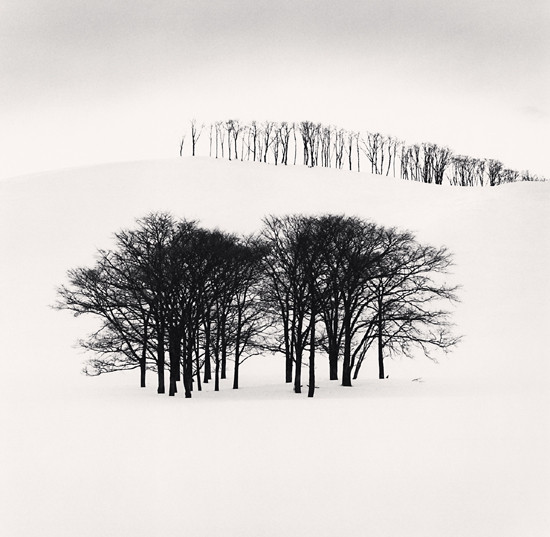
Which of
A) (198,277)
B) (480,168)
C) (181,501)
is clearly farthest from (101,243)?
(480,168)

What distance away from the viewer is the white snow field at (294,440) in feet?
51.2

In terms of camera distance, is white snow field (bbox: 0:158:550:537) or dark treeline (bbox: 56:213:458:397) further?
dark treeline (bbox: 56:213:458:397)

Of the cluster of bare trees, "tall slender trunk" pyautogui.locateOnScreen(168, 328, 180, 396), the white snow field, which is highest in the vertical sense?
the cluster of bare trees

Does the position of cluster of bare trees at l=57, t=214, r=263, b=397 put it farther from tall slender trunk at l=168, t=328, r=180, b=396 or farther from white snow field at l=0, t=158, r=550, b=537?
white snow field at l=0, t=158, r=550, b=537

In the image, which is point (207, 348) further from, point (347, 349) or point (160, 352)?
point (347, 349)

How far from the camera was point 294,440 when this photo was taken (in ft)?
80.1

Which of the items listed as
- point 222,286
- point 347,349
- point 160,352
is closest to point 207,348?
point 160,352

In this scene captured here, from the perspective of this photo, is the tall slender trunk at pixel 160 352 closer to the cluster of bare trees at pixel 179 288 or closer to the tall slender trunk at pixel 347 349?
the cluster of bare trees at pixel 179 288

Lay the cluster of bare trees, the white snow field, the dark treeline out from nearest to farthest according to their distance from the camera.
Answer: the white snow field
the cluster of bare trees
the dark treeline

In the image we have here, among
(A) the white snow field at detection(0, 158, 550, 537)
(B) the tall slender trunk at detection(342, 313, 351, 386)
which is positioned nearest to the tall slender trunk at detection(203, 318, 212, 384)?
(A) the white snow field at detection(0, 158, 550, 537)

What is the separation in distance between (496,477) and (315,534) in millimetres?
6967

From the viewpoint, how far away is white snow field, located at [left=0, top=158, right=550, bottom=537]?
15.6m

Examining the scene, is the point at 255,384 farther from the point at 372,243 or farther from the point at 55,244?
the point at 55,244

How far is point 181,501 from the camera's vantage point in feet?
54.4
